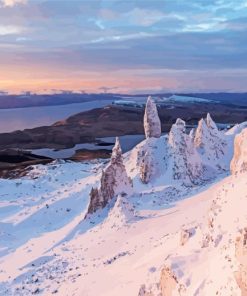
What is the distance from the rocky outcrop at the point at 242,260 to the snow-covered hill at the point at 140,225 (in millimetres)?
26

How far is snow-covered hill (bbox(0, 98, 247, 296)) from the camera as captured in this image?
13875 millimetres

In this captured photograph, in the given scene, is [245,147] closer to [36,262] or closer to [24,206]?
[36,262]

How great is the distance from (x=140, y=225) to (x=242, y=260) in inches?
739

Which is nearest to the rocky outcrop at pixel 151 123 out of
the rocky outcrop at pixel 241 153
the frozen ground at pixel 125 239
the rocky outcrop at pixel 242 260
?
the frozen ground at pixel 125 239

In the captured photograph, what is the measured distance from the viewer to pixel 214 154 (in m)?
46.1

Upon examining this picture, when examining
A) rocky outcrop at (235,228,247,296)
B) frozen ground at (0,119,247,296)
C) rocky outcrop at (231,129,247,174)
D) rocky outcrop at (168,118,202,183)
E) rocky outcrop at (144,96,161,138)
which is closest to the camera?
rocky outcrop at (235,228,247,296)

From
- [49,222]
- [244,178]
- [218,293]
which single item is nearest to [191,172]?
[49,222]

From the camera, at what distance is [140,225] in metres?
30.0

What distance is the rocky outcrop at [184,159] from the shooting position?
132 ft

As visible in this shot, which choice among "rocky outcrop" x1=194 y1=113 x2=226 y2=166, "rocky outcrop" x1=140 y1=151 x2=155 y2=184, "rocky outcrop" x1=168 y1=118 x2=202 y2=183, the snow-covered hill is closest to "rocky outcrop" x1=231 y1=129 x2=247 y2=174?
the snow-covered hill

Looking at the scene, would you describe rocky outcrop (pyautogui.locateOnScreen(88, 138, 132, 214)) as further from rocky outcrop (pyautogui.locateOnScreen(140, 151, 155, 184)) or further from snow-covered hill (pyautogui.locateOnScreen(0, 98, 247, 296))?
rocky outcrop (pyautogui.locateOnScreen(140, 151, 155, 184))

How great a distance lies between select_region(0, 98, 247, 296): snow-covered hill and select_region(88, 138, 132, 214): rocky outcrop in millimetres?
79

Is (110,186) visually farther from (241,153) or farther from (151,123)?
(151,123)

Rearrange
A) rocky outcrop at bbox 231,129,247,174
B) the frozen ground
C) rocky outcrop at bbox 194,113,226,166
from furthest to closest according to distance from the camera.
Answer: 1. rocky outcrop at bbox 194,113,226,166
2. rocky outcrop at bbox 231,129,247,174
3. the frozen ground
